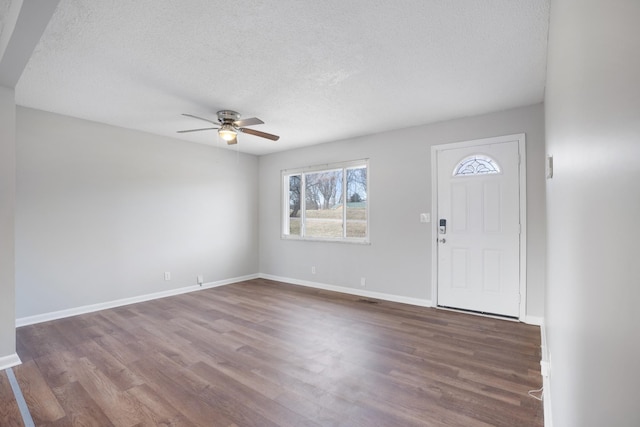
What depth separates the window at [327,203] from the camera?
Result: 5074 millimetres

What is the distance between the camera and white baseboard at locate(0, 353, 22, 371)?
2.62 metres

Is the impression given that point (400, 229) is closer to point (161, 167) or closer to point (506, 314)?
point (506, 314)

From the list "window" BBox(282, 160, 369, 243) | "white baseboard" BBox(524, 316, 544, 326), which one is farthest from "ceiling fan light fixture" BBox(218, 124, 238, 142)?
"white baseboard" BBox(524, 316, 544, 326)

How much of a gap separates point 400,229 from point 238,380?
119 inches

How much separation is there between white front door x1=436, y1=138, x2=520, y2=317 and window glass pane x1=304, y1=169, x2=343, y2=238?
1772mm

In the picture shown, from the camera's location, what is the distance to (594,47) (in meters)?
0.65

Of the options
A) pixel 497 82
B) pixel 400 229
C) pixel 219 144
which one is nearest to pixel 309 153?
→ pixel 219 144

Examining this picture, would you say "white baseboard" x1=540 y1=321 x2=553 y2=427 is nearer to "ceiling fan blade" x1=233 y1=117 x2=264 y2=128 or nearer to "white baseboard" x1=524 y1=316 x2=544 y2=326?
"white baseboard" x1=524 y1=316 x2=544 y2=326

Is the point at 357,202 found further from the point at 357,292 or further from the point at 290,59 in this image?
the point at 290,59

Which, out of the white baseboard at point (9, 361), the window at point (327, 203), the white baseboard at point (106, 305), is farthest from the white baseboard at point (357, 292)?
the white baseboard at point (9, 361)

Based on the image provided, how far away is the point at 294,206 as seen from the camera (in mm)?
6066

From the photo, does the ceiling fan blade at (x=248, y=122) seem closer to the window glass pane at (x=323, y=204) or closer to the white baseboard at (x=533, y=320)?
the window glass pane at (x=323, y=204)

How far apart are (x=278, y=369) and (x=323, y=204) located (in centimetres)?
342

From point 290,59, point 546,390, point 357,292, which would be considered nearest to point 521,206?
point 546,390
